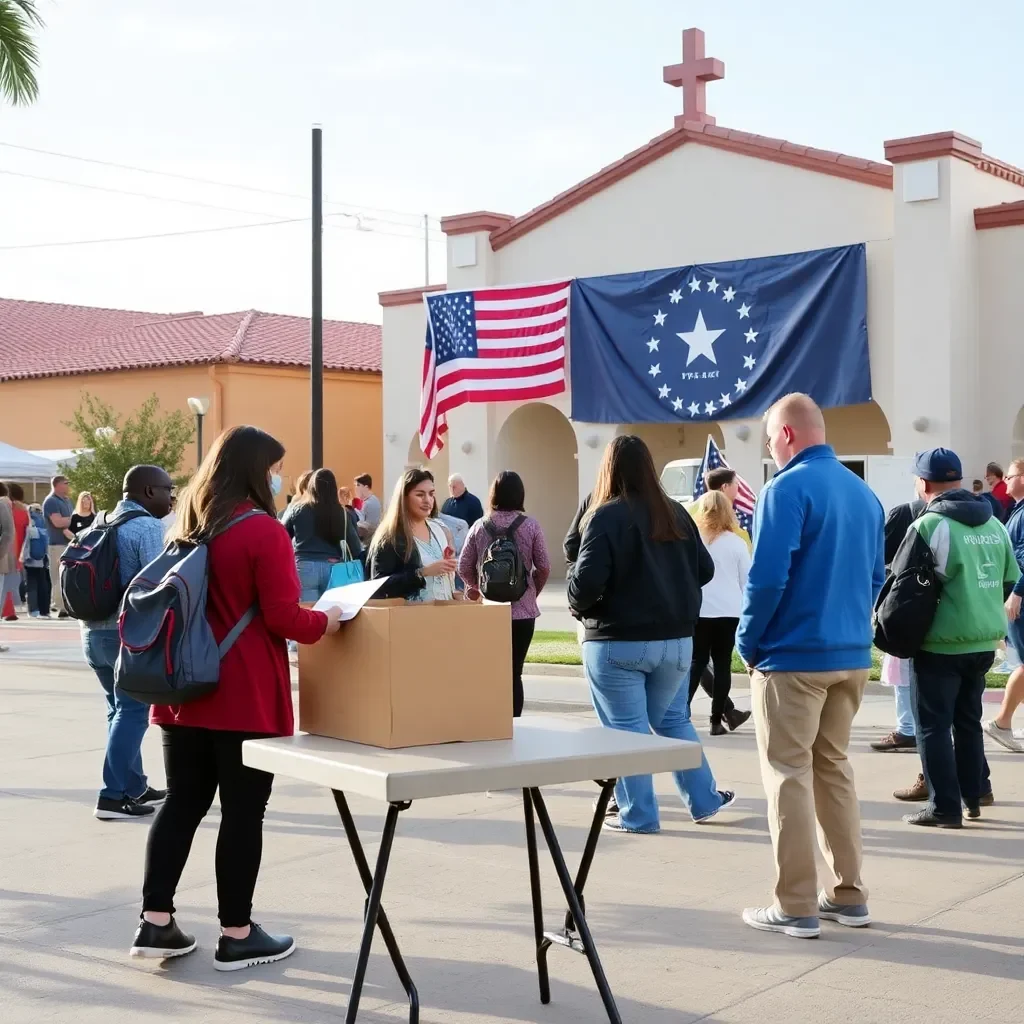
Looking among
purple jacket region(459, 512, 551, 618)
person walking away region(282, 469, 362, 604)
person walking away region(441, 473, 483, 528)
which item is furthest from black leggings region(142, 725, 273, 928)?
person walking away region(441, 473, 483, 528)

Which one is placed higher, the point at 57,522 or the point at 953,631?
the point at 57,522

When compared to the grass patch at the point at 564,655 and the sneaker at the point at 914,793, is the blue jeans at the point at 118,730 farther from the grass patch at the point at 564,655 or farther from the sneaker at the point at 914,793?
the grass patch at the point at 564,655

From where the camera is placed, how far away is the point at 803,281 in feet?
73.6

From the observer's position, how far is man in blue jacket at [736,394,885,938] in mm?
5480

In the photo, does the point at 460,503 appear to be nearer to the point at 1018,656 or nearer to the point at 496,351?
the point at 496,351

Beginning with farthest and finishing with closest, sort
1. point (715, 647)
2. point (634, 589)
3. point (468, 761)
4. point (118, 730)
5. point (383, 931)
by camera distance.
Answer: point (715, 647) < point (118, 730) < point (634, 589) < point (383, 931) < point (468, 761)

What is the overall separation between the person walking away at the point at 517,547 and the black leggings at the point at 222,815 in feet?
12.9

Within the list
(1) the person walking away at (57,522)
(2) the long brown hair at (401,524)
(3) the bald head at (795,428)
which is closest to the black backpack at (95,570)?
(2) the long brown hair at (401,524)

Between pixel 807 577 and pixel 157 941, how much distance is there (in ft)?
8.77

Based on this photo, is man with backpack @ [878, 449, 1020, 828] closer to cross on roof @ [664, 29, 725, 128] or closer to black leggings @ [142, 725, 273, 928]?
black leggings @ [142, 725, 273, 928]

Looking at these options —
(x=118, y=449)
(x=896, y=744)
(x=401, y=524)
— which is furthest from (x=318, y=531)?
(x=118, y=449)

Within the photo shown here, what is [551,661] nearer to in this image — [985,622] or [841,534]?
[985,622]

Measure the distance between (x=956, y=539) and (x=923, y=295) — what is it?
588 inches

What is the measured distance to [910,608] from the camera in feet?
23.9
